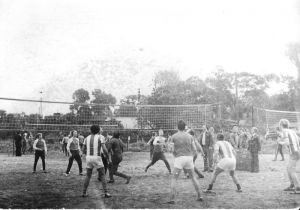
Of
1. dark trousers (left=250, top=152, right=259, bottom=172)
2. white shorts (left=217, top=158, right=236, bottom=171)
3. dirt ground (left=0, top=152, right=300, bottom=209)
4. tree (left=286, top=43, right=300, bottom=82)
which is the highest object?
tree (left=286, top=43, right=300, bottom=82)

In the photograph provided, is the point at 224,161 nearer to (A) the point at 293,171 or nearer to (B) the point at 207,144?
(A) the point at 293,171

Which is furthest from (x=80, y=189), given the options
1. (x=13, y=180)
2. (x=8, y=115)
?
(x=8, y=115)

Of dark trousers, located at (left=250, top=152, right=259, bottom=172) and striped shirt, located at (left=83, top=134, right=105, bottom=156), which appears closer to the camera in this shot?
striped shirt, located at (left=83, top=134, right=105, bottom=156)

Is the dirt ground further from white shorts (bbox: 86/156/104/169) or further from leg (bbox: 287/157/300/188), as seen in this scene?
white shorts (bbox: 86/156/104/169)

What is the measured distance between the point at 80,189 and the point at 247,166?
26.8 ft

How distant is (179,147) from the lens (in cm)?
842

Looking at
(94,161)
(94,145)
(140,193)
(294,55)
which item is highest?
(294,55)

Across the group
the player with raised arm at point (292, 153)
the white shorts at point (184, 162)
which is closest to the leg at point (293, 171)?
→ the player with raised arm at point (292, 153)

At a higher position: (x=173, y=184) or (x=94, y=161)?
(x=94, y=161)

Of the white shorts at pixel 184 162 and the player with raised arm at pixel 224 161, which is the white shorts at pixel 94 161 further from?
the player with raised arm at pixel 224 161

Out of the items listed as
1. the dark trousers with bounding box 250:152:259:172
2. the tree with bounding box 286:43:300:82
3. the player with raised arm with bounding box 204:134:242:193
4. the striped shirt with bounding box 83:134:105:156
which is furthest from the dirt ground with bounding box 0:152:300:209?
the tree with bounding box 286:43:300:82

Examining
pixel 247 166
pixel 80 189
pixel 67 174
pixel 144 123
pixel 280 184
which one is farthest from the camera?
pixel 144 123

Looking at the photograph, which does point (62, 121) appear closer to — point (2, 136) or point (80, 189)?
point (80, 189)

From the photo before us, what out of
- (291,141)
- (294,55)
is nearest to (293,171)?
(291,141)
